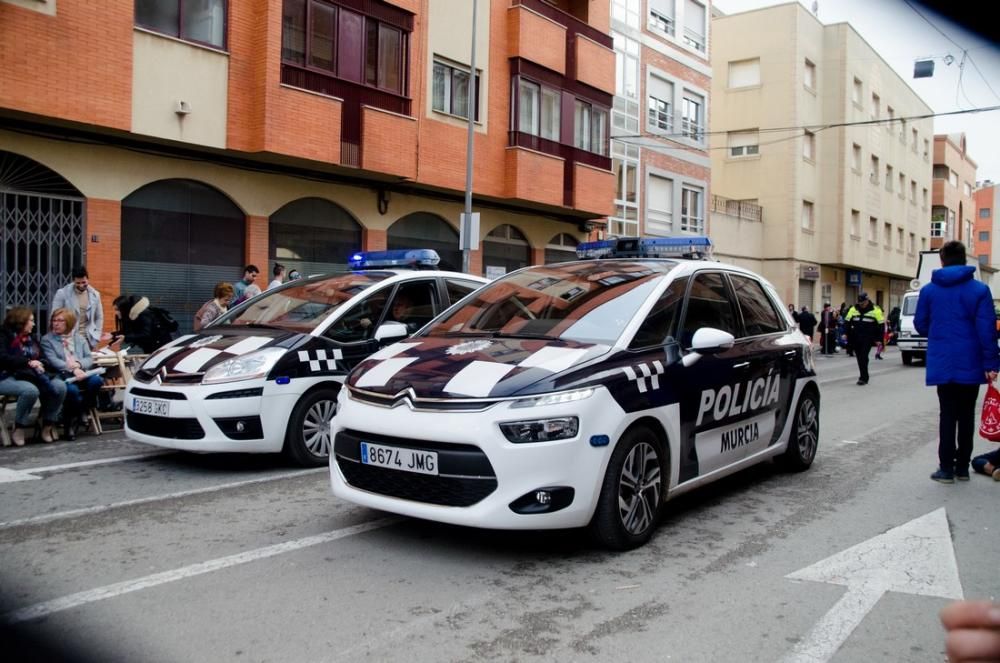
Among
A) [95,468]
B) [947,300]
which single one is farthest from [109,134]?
[947,300]

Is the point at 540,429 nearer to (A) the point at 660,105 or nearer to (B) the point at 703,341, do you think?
(B) the point at 703,341

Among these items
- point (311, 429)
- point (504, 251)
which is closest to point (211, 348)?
point (311, 429)

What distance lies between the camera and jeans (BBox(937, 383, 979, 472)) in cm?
664

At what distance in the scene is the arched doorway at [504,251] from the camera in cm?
2156

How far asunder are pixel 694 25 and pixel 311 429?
27.6 meters

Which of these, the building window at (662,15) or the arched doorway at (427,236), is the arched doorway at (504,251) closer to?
the arched doorway at (427,236)

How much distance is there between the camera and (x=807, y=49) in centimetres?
3706

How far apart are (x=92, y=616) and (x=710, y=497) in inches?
166

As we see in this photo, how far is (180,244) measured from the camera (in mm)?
14859

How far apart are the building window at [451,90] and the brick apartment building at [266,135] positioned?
0.04 metres

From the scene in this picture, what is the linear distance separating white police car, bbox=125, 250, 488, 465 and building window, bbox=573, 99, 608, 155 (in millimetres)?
15508

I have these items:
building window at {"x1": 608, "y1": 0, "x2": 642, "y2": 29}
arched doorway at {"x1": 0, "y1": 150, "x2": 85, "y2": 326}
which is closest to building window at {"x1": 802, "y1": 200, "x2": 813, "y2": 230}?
building window at {"x1": 608, "y1": 0, "x2": 642, "y2": 29}

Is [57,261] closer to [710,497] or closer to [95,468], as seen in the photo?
[95,468]

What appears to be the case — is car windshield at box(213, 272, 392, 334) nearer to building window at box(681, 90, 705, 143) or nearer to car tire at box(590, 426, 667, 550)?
car tire at box(590, 426, 667, 550)
